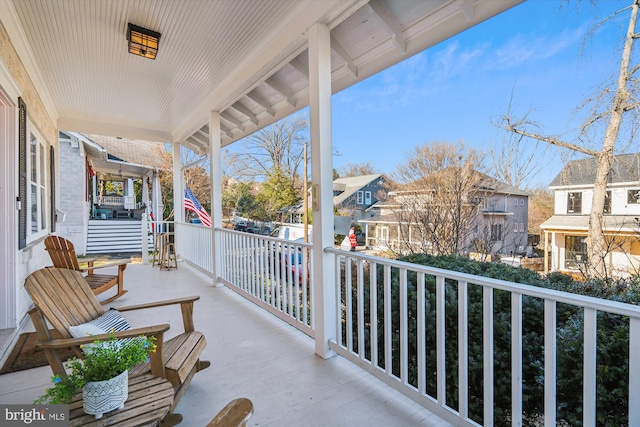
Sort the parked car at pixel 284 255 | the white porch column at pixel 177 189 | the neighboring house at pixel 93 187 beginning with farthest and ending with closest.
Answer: the neighboring house at pixel 93 187 → the white porch column at pixel 177 189 → the parked car at pixel 284 255

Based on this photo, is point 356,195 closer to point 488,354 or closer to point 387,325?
point 387,325

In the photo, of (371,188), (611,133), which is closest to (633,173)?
(611,133)

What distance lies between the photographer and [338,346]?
263 cm

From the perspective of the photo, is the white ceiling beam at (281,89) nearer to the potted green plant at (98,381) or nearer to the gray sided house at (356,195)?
the potted green plant at (98,381)

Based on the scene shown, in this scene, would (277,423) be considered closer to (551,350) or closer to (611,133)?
(551,350)

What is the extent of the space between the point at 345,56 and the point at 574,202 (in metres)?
3.38

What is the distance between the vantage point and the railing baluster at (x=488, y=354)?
159 cm

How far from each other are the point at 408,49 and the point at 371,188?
6506 millimetres

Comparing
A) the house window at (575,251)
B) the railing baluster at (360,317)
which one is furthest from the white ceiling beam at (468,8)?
the house window at (575,251)

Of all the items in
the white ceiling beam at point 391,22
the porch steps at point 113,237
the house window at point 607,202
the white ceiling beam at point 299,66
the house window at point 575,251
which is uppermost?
the white ceiling beam at point 299,66

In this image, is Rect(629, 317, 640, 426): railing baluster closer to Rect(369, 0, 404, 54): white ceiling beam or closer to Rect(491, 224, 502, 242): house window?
Rect(369, 0, 404, 54): white ceiling beam

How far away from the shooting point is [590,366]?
1.25 m

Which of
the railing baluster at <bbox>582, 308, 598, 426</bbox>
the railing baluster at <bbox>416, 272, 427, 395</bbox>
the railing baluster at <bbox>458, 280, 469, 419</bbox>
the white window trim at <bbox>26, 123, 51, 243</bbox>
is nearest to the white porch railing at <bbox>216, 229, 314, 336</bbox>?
the railing baluster at <bbox>416, 272, 427, 395</bbox>

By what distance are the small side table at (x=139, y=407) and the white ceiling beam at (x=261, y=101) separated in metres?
3.78
